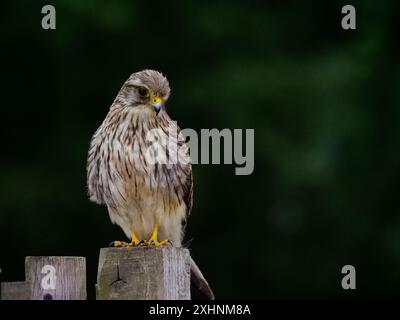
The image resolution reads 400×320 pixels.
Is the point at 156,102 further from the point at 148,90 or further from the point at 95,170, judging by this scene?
the point at 95,170

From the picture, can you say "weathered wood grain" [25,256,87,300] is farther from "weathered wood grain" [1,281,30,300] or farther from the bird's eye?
the bird's eye

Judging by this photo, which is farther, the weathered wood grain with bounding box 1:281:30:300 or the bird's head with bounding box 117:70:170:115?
the bird's head with bounding box 117:70:170:115

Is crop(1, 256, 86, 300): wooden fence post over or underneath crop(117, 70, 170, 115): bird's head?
underneath

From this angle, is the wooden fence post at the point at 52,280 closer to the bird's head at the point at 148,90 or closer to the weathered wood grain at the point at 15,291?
the weathered wood grain at the point at 15,291

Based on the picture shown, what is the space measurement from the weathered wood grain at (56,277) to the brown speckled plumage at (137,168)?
5.15 ft

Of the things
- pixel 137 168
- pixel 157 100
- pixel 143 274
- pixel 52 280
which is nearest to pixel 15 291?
pixel 52 280

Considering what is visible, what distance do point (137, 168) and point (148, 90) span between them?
1.54ft

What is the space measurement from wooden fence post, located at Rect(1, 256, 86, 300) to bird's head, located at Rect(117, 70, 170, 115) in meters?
1.79

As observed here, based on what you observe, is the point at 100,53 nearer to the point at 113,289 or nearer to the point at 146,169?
the point at 146,169

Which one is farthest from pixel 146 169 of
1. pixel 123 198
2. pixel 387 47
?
pixel 387 47

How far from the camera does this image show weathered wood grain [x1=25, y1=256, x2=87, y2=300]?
359 centimetres

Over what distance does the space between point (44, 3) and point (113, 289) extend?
305 inches

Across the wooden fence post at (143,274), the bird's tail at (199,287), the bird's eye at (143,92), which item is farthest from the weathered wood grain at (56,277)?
the bird's eye at (143,92)

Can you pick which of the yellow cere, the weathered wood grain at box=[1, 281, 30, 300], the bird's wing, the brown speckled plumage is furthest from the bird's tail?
the weathered wood grain at box=[1, 281, 30, 300]
